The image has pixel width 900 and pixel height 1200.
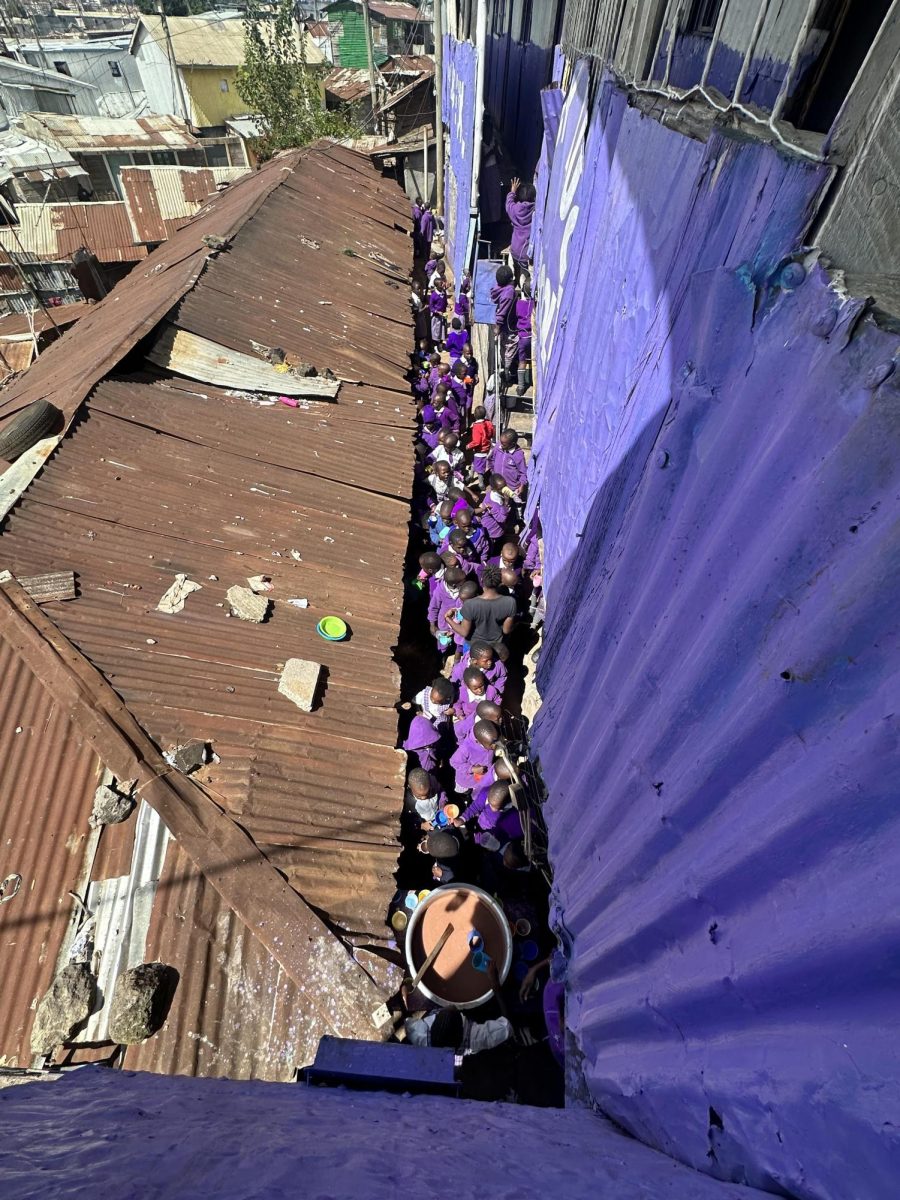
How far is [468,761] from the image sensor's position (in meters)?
5.09

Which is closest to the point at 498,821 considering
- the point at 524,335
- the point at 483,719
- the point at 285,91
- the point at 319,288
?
the point at 483,719

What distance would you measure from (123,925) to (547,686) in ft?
8.74

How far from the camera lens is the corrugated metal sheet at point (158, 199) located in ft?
51.9

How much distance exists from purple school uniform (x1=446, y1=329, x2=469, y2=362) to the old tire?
25.0 feet

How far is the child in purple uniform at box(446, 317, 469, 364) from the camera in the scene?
35.6ft

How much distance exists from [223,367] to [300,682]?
4.16 meters

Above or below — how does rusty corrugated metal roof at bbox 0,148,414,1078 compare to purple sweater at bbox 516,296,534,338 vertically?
below

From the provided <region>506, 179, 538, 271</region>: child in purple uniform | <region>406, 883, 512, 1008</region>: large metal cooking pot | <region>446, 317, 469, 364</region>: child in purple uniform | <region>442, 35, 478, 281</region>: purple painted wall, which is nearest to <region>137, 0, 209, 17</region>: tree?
<region>442, 35, 478, 281</region>: purple painted wall

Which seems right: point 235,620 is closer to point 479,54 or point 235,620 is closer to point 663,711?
point 663,711

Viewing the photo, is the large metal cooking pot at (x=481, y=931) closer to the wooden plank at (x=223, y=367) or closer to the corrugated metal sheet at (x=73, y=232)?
A: the wooden plank at (x=223, y=367)

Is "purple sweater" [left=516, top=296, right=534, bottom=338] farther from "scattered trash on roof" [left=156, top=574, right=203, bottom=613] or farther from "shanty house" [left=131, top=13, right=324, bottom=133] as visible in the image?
"shanty house" [left=131, top=13, right=324, bottom=133]

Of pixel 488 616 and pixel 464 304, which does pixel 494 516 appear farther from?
pixel 464 304

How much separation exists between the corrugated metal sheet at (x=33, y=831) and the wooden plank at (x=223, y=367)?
376 centimetres

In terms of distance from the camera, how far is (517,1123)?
1467 mm
